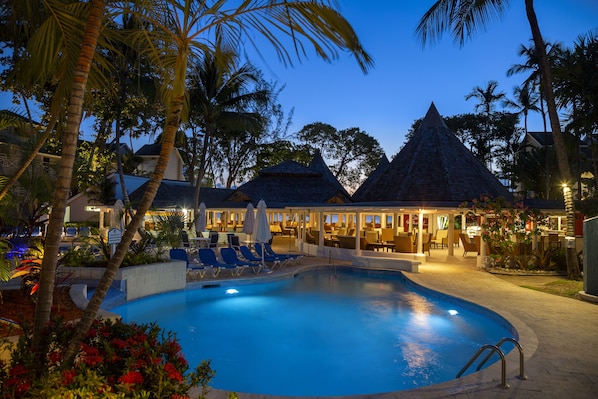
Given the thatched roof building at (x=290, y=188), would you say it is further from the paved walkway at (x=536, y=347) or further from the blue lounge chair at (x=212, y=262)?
the paved walkway at (x=536, y=347)

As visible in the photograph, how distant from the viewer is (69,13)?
12.3 ft

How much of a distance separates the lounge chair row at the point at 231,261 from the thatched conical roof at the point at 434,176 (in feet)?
28.6

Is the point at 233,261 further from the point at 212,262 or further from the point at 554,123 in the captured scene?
the point at 554,123

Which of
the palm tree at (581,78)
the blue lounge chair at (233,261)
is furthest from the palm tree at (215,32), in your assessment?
the palm tree at (581,78)

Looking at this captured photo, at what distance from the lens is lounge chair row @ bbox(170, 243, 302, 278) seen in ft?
41.1

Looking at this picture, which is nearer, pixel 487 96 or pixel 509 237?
pixel 509 237

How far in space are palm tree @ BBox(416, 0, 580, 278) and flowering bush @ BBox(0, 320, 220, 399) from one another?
11.5 meters

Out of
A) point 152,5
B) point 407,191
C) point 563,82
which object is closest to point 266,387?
point 152,5

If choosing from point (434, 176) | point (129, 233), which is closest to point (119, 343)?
point (129, 233)

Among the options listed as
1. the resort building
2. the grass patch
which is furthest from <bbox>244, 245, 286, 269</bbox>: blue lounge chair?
the grass patch

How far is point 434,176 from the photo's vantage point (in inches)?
852

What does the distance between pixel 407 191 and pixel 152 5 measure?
19.4m

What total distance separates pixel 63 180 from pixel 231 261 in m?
10.6

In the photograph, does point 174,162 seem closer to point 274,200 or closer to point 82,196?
point 82,196
